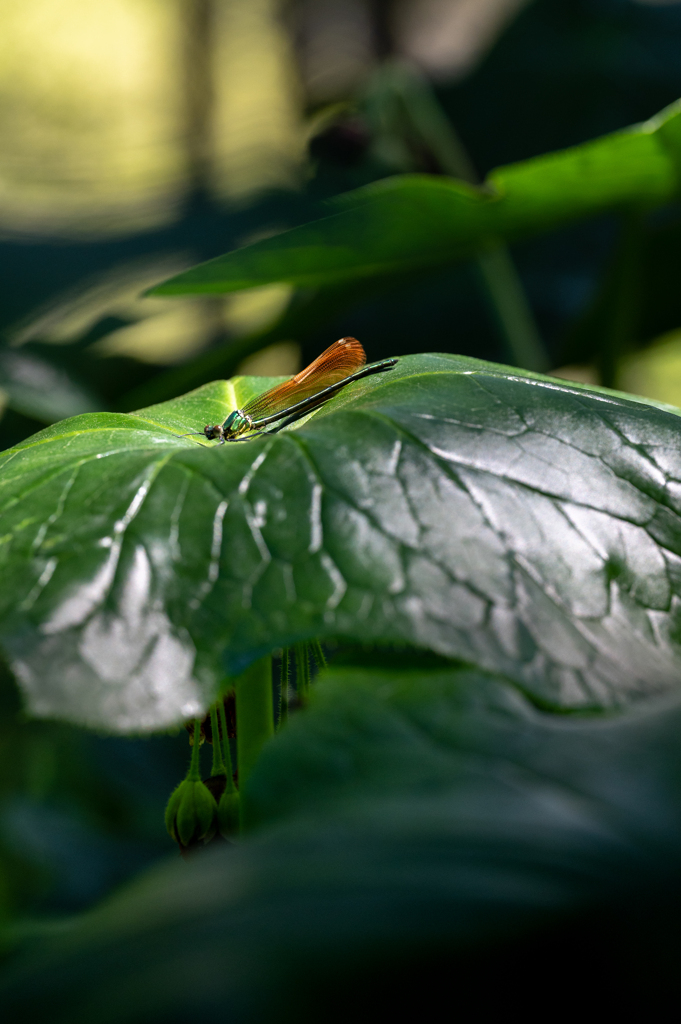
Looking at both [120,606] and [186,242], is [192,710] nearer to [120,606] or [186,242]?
[120,606]

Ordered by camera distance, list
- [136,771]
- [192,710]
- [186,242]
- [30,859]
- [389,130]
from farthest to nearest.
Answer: [389,130] → [136,771] → [30,859] → [186,242] → [192,710]

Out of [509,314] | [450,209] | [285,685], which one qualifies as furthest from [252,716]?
[509,314]

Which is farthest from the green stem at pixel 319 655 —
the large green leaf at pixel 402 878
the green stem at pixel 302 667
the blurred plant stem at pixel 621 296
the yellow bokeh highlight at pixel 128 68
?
the yellow bokeh highlight at pixel 128 68

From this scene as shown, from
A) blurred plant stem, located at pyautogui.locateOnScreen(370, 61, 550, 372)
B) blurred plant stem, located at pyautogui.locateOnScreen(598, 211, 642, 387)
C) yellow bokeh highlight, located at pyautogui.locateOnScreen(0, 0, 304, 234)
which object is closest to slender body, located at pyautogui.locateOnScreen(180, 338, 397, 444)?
blurred plant stem, located at pyautogui.locateOnScreen(598, 211, 642, 387)

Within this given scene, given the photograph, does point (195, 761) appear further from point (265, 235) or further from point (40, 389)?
point (40, 389)

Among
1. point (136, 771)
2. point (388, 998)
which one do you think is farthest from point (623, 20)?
point (388, 998)

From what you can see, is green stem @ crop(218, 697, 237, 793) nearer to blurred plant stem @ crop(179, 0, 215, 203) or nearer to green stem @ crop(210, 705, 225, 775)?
green stem @ crop(210, 705, 225, 775)

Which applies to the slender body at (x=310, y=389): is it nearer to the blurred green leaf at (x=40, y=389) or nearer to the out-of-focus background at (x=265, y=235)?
A: the out-of-focus background at (x=265, y=235)
